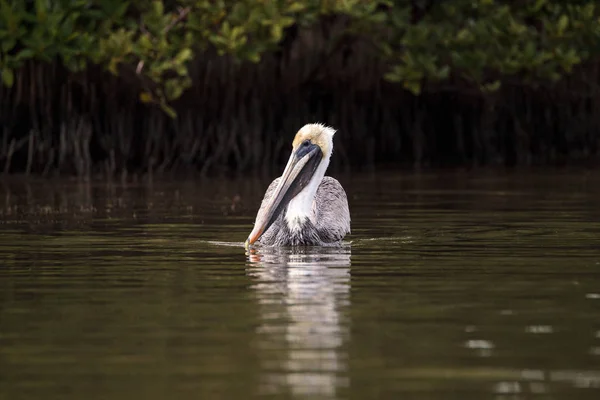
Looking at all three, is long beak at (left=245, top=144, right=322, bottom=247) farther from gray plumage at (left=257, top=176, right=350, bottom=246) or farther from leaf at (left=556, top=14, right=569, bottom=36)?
leaf at (left=556, top=14, right=569, bottom=36)

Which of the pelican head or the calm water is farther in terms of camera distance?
the pelican head

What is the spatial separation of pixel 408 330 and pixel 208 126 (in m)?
17.3

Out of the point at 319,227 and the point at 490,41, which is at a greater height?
the point at 490,41

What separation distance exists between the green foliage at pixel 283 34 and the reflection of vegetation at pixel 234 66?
26 mm

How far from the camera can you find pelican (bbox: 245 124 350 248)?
1262 centimetres

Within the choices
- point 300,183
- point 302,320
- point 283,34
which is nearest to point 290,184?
point 300,183

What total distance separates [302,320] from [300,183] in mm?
5228

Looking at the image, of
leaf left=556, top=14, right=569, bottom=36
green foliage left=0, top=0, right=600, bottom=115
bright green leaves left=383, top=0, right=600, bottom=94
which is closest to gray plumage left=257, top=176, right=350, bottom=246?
green foliage left=0, top=0, right=600, bottom=115

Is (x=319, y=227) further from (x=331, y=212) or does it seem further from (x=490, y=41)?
(x=490, y=41)

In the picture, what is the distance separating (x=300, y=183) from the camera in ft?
43.2

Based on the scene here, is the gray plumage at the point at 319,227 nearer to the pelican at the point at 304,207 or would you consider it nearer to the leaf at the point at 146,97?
the pelican at the point at 304,207

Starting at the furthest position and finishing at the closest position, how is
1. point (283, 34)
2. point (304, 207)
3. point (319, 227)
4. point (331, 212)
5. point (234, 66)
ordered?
point (234, 66) → point (283, 34) → point (331, 212) → point (319, 227) → point (304, 207)

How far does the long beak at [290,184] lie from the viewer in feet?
41.3

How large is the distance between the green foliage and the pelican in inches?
304
